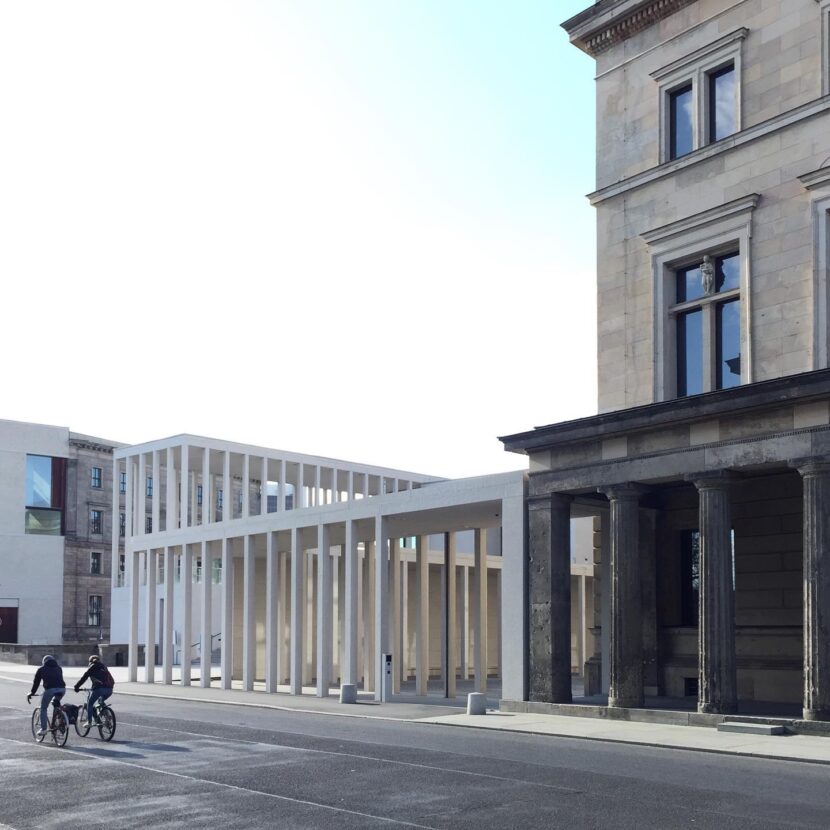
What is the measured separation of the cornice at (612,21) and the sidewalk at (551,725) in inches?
709

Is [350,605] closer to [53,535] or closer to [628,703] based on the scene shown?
[628,703]

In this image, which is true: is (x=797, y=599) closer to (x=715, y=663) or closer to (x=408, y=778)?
(x=715, y=663)

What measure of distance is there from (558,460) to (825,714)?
927 centimetres

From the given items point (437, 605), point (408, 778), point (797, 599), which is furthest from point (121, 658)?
point (408, 778)

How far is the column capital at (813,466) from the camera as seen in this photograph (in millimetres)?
23297

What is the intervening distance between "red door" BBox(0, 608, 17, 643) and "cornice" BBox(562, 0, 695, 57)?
73.3 metres

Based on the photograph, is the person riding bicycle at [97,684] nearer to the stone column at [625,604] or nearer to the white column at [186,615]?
the stone column at [625,604]

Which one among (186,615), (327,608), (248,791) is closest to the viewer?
(248,791)

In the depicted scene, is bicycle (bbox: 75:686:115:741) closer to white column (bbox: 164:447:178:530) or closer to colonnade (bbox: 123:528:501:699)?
colonnade (bbox: 123:528:501:699)

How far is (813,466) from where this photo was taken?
23.5 meters

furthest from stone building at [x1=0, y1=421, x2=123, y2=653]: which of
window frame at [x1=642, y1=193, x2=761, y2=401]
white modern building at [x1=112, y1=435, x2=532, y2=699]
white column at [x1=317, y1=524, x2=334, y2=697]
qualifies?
window frame at [x1=642, y1=193, x2=761, y2=401]

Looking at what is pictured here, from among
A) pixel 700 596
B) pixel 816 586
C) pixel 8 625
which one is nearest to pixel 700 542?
pixel 700 596

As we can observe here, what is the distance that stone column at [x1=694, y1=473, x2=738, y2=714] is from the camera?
2512 centimetres

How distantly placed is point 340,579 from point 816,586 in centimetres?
3066
